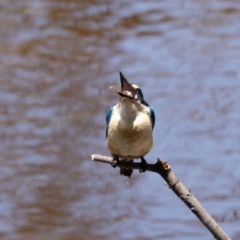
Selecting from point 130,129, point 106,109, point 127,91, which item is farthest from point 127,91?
point 106,109

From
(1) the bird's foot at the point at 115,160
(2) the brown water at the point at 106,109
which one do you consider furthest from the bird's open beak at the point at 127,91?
(2) the brown water at the point at 106,109

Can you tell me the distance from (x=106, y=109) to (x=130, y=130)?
3.07 metres

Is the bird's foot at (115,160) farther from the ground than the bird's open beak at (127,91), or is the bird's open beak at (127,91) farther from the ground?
the bird's open beak at (127,91)

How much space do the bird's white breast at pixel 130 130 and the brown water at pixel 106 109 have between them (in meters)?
1.89

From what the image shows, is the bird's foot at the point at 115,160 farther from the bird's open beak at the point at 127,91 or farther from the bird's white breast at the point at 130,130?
the bird's open beak at the point at 127,91

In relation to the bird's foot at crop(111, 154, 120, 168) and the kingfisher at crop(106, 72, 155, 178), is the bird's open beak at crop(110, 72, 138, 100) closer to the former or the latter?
the kingfisher at crop(106, 72, 155, 178)

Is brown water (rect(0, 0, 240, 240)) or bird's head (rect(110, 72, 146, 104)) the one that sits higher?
brown water (rect(0, 0, 240, 240))

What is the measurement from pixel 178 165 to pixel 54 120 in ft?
3.16

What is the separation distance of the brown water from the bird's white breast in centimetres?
189

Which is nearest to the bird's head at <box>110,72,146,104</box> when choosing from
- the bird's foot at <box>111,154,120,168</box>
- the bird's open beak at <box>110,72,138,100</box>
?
the bird's open beak at <box>110,72,138,100</box>

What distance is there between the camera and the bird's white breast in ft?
6.37

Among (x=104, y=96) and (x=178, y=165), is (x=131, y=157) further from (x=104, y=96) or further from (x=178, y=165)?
(x=104, y=96)

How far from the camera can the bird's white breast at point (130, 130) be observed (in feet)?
6.37

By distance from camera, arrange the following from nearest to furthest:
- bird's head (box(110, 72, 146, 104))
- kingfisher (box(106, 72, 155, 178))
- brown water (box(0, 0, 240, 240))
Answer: bird's head (box(110, 72, 146, 104)) < kingfisher (box(106, 72, 155, 178)) < brown water (box(0, 0, 240, 240))
